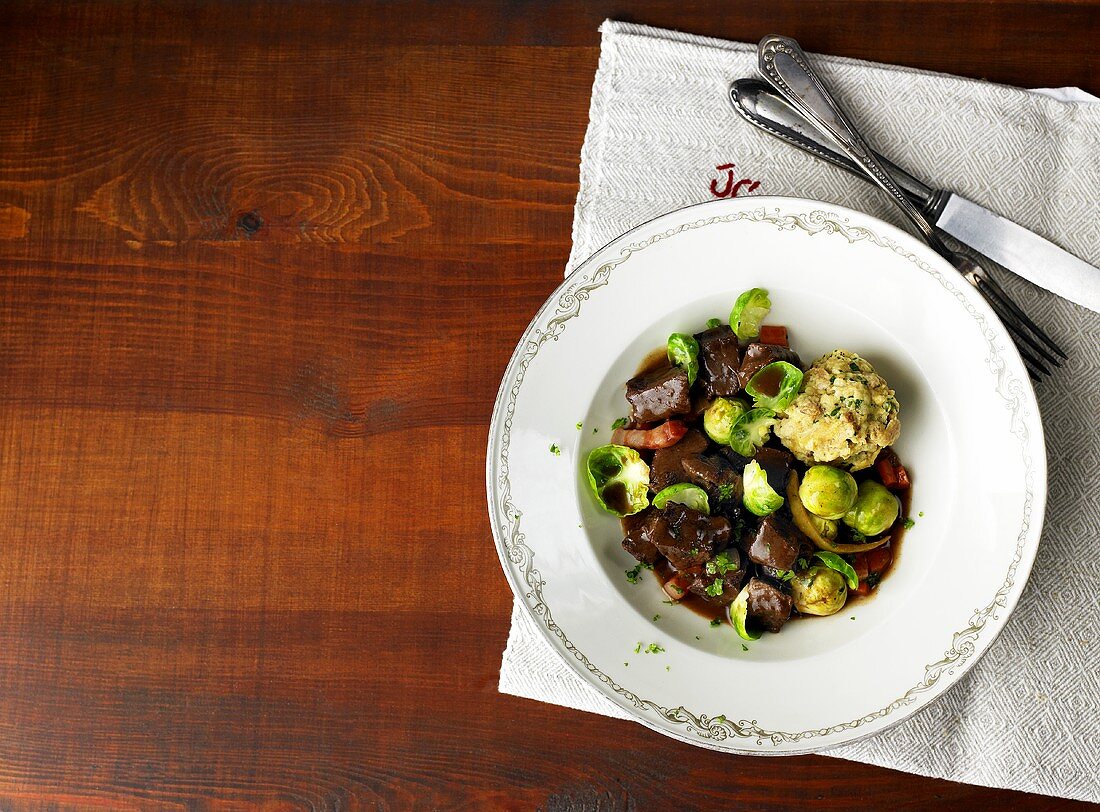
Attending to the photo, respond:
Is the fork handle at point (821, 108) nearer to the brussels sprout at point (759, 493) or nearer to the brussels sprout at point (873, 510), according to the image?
the brussels sprout at point (873, 510)

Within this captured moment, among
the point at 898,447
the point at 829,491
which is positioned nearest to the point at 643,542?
the point at 829,491

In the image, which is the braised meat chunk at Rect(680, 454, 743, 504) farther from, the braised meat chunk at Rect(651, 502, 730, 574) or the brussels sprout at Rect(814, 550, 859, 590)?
the brussels sprout at Rect(814, 550, 859, 590)

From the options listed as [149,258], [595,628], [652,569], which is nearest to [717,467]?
[652,569]

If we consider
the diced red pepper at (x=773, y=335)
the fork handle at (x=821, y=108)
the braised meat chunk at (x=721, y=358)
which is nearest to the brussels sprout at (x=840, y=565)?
the braised meat chunk at (x=721, y=358)

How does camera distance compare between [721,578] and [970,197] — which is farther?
[970,197]

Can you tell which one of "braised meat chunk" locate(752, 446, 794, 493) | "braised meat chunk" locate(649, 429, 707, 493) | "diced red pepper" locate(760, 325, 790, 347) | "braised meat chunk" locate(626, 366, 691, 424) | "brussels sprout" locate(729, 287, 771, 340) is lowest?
"braised meat chunk" locate(649, 429, 707, 493)

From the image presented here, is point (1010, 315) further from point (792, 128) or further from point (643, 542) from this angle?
point (643, 542)

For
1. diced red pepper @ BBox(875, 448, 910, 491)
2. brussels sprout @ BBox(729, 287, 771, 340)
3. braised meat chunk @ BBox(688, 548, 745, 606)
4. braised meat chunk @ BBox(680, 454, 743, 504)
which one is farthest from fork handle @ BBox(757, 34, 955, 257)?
braised meat chunk @ BBox(688, 548, 745, 606)
